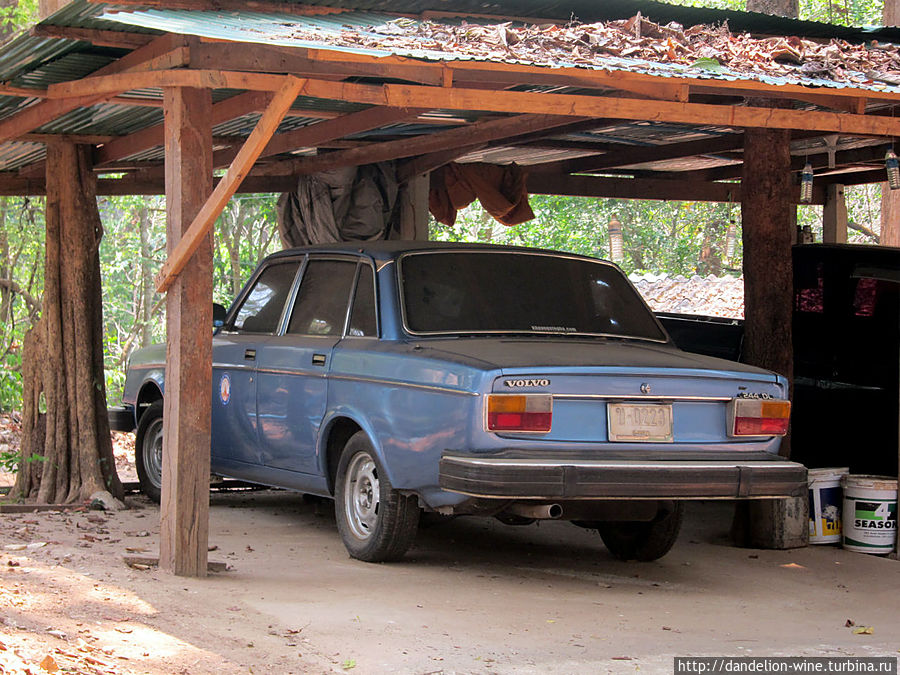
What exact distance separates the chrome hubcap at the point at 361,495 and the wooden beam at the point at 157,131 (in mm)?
2019

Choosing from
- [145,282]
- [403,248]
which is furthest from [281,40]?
[145,282]

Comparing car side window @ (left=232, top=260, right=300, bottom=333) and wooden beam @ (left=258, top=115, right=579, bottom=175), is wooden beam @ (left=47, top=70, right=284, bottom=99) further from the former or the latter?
wooden beam @ (left=258, top=115, right=579, bottom=175)

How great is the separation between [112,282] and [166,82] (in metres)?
19.8

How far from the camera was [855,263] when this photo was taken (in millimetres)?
9320

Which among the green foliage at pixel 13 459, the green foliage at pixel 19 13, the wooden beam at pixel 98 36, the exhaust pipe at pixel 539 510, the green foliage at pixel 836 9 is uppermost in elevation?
the green foliage at pixel 836 9

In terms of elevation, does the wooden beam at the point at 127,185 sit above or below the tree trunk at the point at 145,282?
above

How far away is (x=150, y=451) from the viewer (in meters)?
9.03

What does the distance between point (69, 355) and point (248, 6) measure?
342cm

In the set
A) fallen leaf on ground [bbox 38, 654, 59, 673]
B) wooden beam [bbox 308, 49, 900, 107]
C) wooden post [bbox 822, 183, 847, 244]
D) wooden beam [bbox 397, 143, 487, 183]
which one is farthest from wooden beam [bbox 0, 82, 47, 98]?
wooden post [bbox 822, 183, 847, 244]

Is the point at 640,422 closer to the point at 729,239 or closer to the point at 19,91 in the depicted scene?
the point at 19,91

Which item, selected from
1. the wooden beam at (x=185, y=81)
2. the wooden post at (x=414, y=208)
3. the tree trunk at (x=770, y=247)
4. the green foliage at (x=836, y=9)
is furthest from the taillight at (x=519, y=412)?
the green foliage at (x=836, y=9)

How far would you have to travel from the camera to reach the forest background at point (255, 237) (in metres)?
16.3

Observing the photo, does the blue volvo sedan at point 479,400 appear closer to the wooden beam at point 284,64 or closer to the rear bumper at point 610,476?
the rear bumper at point 610,476

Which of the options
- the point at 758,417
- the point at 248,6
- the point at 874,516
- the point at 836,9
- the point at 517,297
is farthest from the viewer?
the point at 836,9
